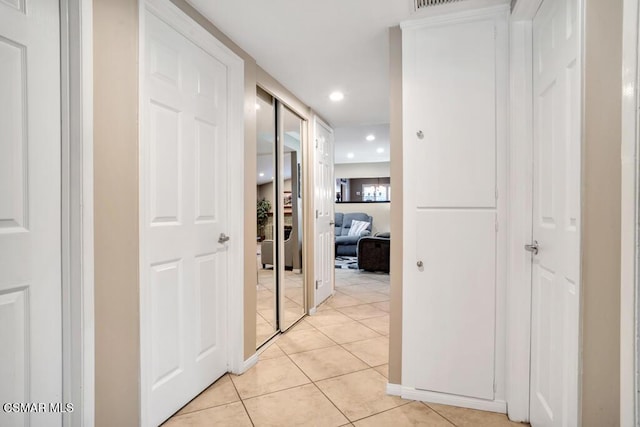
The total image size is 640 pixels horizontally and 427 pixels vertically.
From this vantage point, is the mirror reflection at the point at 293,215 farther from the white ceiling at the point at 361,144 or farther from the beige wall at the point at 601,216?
the beige wall at the point at 601,216

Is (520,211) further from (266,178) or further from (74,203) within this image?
(266,178)

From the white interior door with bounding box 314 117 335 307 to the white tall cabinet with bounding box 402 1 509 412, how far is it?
1.85 metres

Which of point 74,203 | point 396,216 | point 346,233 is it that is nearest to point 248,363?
point 396,216

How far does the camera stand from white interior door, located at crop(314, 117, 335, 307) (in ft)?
12.4

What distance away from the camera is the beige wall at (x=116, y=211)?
132 cm

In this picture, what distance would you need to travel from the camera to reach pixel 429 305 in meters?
1.91

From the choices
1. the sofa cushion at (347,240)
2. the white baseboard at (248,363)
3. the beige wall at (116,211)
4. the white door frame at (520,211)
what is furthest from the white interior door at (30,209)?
the sofa cushion at (347,240)

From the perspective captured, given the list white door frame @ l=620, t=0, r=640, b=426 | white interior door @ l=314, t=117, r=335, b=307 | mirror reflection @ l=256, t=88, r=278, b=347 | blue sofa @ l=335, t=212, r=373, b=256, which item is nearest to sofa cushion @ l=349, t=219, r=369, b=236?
blue sofa @ l=335, t=212, r=373, b=256

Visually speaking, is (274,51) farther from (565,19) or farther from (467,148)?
(565,19)

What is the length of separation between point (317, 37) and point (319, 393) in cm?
220

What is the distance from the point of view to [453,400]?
1.88 metres

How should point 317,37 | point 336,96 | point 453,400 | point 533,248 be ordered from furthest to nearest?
point 336,96 → point 317,37 → point 453,400 → point 533,248

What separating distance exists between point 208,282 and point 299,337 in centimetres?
122

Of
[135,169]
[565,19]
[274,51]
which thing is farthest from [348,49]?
[135,169]
